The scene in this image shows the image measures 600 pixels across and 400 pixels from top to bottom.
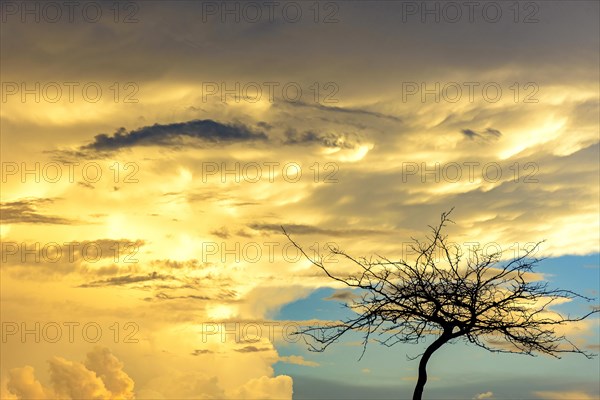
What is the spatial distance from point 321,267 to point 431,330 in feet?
10.5

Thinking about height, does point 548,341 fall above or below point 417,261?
below

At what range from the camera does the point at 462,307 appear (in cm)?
3216

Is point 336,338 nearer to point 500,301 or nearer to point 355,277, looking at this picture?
point 355,277

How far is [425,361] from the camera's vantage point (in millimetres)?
32125

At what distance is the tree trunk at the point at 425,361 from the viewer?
31984 millimetres

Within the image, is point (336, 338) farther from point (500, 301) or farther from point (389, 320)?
point (500, 301)

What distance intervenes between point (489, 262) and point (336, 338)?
438 cm

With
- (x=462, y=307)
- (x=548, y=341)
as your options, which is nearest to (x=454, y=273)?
(x=462, y=307)

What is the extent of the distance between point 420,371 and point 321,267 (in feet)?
11.8

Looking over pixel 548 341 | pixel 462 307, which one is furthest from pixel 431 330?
pixel 548 341

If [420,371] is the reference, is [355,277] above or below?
above

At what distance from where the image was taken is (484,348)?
3256 cm

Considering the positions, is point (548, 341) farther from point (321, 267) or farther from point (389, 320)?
point (321, 267)

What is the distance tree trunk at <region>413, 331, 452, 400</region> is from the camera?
3198 centimetres
